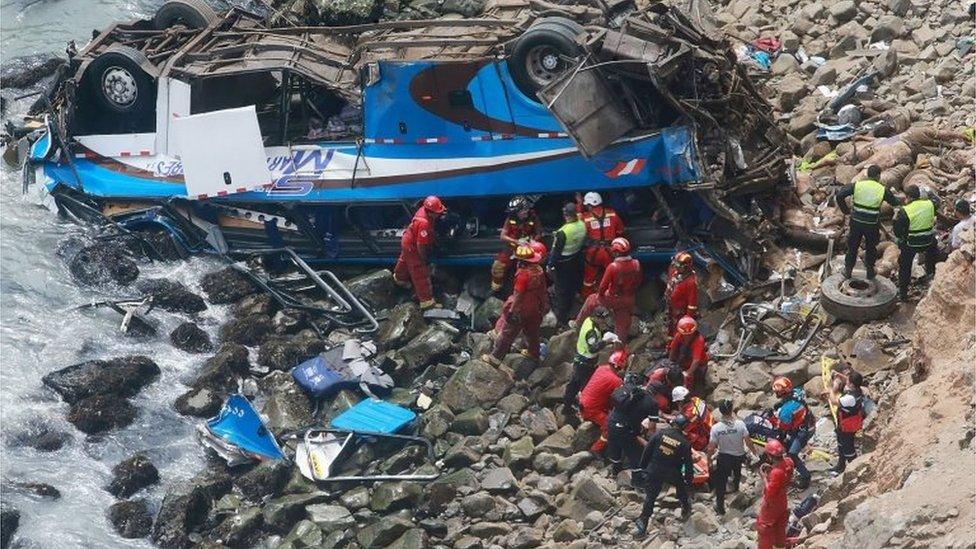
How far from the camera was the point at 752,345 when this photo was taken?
1266 cm

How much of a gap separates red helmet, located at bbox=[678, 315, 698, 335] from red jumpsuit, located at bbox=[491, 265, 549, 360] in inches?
56.0

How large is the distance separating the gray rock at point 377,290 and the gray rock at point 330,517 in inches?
110

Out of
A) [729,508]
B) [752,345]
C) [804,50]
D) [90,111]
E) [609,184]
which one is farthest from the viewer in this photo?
[804,50]

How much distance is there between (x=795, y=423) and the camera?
36.1ft

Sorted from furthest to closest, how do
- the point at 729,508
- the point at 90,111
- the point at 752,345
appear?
the point at 90,111, the point at 752,345, the point at 729,508

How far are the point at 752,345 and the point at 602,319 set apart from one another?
141cm

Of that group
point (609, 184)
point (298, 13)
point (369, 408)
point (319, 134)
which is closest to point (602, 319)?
point (609, 184)

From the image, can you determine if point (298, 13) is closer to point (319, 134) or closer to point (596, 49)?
point (319, 134)

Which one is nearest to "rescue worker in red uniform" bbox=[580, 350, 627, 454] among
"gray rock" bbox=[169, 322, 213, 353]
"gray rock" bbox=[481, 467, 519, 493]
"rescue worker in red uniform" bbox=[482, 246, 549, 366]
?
"gray rock" bbox=[481, 467, 519, 493]

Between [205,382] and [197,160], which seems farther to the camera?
[197,160]

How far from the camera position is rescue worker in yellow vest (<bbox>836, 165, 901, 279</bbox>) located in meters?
12.3

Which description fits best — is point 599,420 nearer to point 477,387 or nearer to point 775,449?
point 477,387

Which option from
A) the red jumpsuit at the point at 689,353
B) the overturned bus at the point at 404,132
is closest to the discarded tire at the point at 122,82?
the overturned bus at the point at 404,132

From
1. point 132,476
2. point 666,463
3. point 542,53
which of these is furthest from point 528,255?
point 132,476
